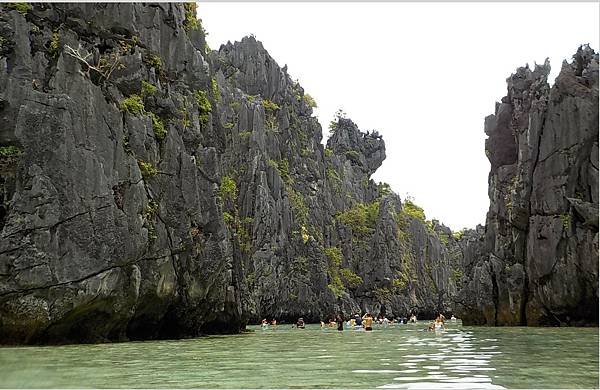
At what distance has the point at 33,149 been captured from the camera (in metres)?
21.2

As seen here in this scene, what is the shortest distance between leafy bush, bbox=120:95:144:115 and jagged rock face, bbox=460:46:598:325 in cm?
2838

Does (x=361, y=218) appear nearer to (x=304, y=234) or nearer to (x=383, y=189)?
(x=304, y=234)

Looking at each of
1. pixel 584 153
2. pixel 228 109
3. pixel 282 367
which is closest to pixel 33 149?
pixel 282 367

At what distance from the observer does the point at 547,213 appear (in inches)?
1586

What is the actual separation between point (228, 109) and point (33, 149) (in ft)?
156

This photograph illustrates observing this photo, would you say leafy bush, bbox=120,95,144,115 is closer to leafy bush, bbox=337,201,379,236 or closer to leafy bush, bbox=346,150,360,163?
leafy bush, bbox=337,201,379,236

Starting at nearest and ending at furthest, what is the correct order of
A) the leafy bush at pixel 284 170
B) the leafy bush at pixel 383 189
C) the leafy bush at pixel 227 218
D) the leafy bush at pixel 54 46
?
1. the leafy bush at pixel 54 46
2. the leafy bush at pixel 227 218
3. the leafy bush at pixel 284 170
4. the leafy bush at pixel 383 189

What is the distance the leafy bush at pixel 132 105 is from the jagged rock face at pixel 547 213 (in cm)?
2838

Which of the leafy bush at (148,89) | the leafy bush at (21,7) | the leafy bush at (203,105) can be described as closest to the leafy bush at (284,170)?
the leafy bush at (203,105)

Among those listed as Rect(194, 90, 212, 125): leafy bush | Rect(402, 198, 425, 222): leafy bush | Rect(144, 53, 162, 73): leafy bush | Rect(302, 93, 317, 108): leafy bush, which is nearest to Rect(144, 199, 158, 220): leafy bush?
Rect(144, 53, 162, 73): leafy bush

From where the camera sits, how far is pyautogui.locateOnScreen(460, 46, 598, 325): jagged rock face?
1471 inches

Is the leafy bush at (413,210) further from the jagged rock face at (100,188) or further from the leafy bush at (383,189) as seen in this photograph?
the jagged rock face at (100,188)

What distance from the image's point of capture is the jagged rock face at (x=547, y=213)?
37.4 meters

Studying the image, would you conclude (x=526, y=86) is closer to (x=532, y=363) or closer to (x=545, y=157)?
(x=545, y=157)
